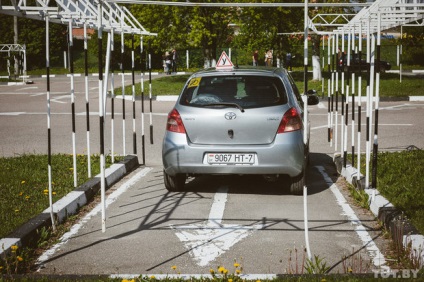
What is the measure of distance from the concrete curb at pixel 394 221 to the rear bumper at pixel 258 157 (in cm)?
97

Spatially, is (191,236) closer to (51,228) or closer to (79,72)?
(51,228)

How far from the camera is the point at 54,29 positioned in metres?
57.8

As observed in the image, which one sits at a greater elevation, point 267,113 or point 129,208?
point 267,113

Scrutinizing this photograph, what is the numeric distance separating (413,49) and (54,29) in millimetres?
29299

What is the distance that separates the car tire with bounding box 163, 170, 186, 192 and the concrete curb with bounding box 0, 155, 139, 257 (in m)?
0.91

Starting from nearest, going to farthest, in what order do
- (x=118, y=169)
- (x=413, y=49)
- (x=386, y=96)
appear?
1. (x=118, y=169)
2. (x=386, y=96)
3. (x=413, y=49)

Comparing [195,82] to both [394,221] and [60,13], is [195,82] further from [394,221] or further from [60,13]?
[394,221]

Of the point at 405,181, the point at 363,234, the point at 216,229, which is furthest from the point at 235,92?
the point at 363,234

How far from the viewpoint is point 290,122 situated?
332 inches

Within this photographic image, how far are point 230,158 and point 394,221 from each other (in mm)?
2482

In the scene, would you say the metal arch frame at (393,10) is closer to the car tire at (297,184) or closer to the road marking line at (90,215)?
the car tire at (297,184)

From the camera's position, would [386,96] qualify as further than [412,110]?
Yes

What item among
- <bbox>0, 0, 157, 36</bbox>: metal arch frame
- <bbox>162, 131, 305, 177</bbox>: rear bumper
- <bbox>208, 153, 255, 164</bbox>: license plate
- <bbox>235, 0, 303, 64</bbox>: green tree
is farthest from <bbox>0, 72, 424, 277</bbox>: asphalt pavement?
<bbox>235, 0, 303, 64</bbox>: green tree

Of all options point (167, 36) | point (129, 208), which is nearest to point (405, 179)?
point (129, 208)
